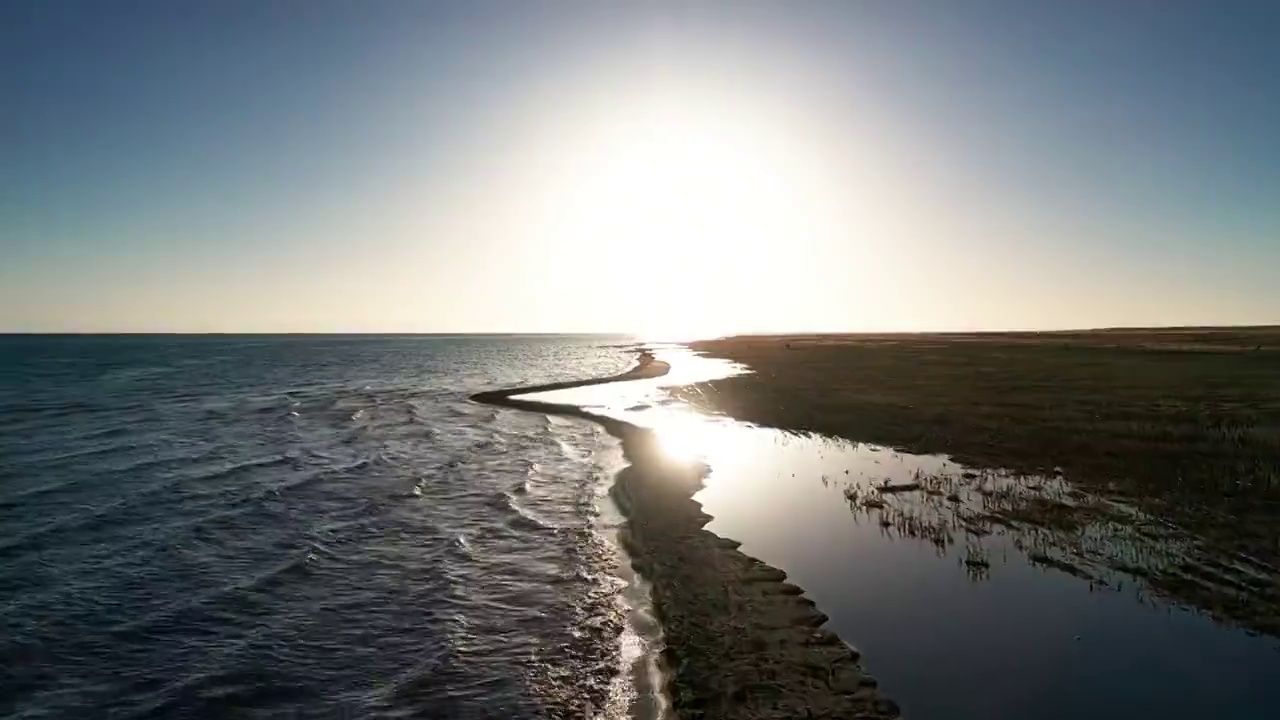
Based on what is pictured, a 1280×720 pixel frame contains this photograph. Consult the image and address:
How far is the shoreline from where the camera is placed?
32.5ft

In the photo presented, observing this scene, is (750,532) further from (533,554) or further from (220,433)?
(220,433)

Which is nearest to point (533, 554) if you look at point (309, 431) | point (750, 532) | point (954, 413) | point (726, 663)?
point (750, 532)

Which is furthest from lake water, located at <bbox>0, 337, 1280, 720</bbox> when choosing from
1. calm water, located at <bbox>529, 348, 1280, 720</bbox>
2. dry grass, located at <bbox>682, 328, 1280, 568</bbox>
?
dry grass, located at <bbox>682, 328, 1280, 568</bbox>

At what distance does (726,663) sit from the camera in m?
11.2

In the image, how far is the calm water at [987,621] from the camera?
31.7ft

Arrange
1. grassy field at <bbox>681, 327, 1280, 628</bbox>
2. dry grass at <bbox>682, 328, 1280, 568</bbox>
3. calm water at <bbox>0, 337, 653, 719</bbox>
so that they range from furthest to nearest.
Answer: dry grass at <bbox>682, 328, 1280, 568</bbox>
grassy field at <bbox>681, 327, 1280, 628</bbox>
calm water at <bbox>0, 337, 653, 719</bbox>

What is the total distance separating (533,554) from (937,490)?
13.2 meters

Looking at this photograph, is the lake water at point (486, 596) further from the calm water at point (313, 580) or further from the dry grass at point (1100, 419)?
the dry grass at point (1100, 419)

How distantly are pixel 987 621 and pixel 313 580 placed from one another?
15.5 m

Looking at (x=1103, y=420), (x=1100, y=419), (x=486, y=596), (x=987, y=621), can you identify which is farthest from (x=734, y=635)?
(x=1100, y=419)

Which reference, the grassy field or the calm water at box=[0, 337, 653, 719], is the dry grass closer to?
the grassy field

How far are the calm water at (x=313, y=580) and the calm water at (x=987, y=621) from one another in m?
4.27

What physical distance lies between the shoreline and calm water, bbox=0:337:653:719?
31.5 inches

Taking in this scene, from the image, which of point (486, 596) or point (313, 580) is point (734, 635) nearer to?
point (486, 596)
